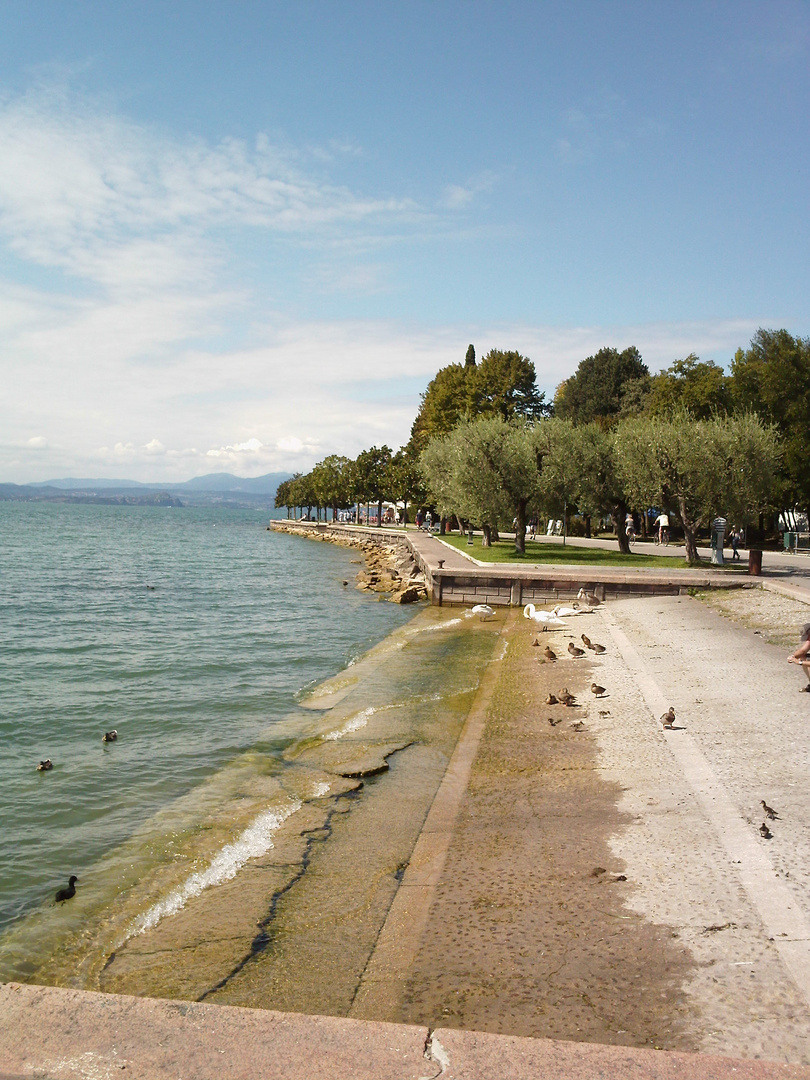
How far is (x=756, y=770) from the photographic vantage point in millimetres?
8227

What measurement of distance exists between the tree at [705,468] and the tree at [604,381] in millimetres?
45508

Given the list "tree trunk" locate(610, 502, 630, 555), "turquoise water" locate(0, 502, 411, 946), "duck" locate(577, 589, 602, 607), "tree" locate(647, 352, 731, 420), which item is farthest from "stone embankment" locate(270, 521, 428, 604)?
"tree" locate(647, 352, 731, 420)

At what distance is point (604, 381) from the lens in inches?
3179

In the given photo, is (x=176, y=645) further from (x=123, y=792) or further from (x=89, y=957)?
(x=89, y=957)

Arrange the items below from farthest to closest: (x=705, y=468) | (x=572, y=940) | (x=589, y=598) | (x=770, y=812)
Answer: (x=705, y=468) → (x=589, y=598) → (x=770, y=812) → (x=572, y=940)

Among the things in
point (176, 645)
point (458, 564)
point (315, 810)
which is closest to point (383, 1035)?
point (315, 810)

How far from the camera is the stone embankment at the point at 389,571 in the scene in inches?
1281

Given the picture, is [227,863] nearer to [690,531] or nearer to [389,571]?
[690,531]

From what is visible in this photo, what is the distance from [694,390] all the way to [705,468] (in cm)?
2281

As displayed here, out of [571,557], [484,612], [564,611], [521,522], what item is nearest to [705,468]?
[571,557]

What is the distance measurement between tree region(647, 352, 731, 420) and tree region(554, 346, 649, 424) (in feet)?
68.9

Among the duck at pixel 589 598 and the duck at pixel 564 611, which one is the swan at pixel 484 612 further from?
the duck at pixel 589 598

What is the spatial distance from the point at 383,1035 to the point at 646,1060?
49.1 inches

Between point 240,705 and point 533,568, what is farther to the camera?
point 533,568
